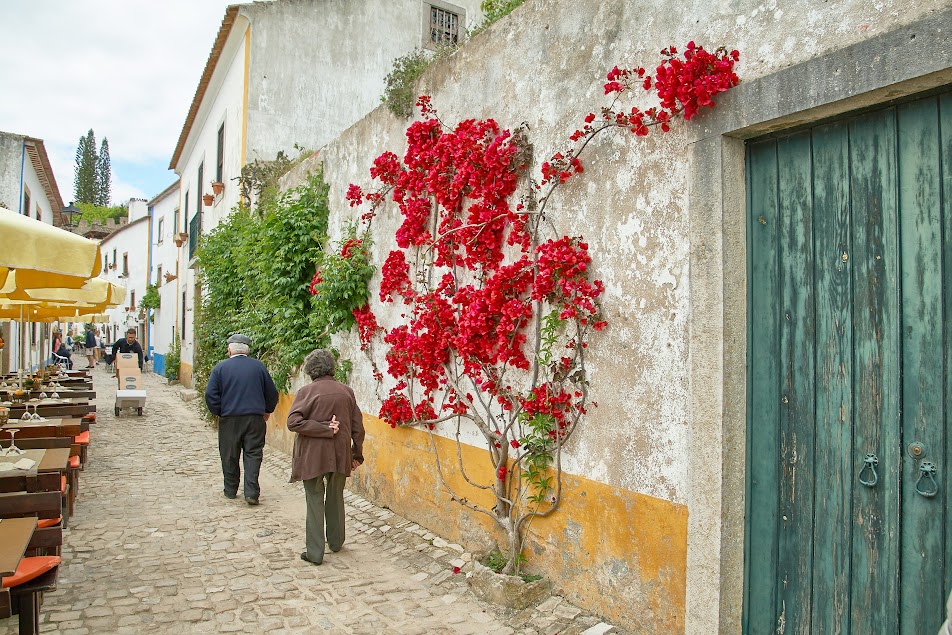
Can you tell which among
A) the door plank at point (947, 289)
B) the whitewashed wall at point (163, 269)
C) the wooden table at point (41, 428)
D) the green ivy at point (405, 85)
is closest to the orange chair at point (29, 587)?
the wooden table at point (41, 428)

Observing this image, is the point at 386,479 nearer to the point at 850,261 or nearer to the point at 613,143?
the point at 613,143

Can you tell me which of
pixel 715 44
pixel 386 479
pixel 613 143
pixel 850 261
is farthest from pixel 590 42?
pixel 386 479

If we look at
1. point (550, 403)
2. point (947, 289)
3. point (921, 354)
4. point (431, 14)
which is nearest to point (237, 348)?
point (550, 403)

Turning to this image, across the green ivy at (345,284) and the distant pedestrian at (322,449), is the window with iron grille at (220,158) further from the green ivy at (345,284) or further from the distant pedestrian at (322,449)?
the distant pedestrian at (322,449)

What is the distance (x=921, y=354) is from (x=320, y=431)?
401 centimetres

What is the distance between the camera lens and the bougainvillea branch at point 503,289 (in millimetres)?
3949

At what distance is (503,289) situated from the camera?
182 inches

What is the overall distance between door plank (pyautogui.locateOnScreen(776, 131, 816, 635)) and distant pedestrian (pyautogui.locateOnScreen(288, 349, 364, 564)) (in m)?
3.33

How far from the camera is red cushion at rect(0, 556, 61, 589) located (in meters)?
3.30

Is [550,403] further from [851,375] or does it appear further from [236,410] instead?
[236,410]

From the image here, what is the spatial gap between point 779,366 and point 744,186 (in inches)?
35.2

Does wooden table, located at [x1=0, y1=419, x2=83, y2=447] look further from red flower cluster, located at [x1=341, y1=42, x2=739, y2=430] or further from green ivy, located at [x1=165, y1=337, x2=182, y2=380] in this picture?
green ivy, located at [x1=165, y1=337, x2=182, y2=380]

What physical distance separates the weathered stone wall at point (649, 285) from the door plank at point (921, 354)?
392 mm

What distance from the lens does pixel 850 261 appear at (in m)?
2.90
